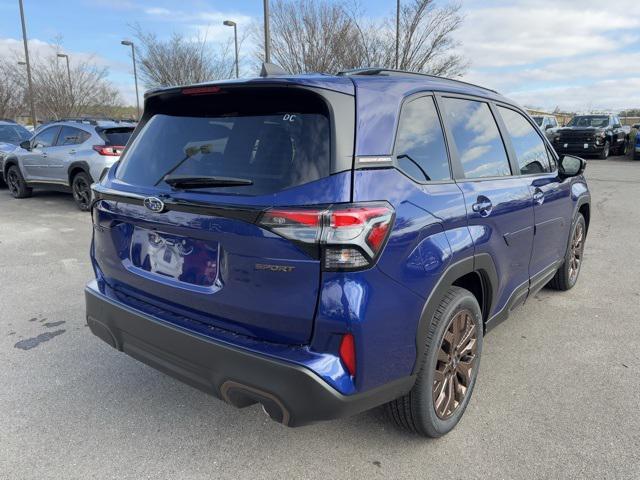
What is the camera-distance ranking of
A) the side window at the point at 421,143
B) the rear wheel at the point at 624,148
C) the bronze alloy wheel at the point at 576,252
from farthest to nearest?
the rear wheel at the point at 624,148 → the bronze alloy wheel at the point at 576,252 → the side window at the point at 421,143

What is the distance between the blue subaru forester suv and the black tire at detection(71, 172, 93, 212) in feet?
23.1

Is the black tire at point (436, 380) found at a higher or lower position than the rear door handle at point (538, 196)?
lower

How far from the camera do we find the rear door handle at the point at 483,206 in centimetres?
265

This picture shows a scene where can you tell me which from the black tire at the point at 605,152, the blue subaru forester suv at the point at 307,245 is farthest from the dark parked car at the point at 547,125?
the blue subaru forester suv at the point at 307,245

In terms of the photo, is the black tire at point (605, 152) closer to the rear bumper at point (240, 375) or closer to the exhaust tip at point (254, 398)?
the rear bumper at point (240, 375)

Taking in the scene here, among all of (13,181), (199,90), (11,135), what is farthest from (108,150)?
(199,90)

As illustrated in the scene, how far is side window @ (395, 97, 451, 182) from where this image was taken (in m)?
2.30

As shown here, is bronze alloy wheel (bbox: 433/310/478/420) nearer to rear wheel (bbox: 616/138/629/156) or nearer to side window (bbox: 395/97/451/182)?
side window (bbox: 395/97/451/182)

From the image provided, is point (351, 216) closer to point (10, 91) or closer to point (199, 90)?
point (199, 90)

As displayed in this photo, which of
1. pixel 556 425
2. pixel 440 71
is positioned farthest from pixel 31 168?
pixel 440 71

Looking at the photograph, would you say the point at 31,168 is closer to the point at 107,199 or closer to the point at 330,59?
the point at 107,199

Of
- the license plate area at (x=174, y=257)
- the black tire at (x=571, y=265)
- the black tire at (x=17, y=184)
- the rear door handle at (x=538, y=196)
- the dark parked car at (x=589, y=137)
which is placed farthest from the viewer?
the dark parked car at (x=589, y=137)

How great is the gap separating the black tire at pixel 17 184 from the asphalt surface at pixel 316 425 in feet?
25.2

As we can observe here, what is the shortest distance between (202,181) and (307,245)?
Result: 651mm
